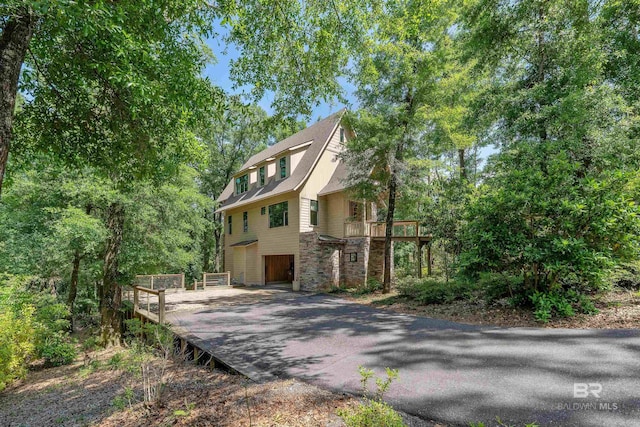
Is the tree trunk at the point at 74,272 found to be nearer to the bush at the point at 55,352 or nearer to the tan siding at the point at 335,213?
the bush at the point at 55,352

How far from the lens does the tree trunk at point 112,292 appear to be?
962cm

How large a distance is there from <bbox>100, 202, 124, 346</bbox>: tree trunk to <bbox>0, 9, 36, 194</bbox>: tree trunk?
25.3 ft

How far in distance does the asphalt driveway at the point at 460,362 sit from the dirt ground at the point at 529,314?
1.63ft

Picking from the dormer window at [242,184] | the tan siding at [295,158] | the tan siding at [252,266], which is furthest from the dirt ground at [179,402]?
the dormer window at [242,184]

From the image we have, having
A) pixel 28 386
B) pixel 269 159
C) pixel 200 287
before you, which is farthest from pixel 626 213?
pixel 200 287

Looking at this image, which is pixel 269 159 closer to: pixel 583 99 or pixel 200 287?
pixel 200 287

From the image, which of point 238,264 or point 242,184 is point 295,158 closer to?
point 242,184

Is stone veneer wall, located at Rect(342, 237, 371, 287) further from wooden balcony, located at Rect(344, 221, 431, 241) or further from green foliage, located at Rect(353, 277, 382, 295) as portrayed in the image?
green foliage, located at Rect(353, 277, 382, 295)

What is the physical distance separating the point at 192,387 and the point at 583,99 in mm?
11978

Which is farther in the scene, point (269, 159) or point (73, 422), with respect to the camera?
point (269, 159)

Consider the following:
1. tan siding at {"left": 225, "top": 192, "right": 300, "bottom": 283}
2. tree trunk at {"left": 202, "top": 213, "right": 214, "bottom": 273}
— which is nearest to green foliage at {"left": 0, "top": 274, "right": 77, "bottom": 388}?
tan siding at {"left": 225, "top": 192, "right": 300, "bottom": 283}

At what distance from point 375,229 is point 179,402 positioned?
12943 millimetres

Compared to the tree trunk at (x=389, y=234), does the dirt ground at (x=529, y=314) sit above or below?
below

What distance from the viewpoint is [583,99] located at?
884 centimetres
